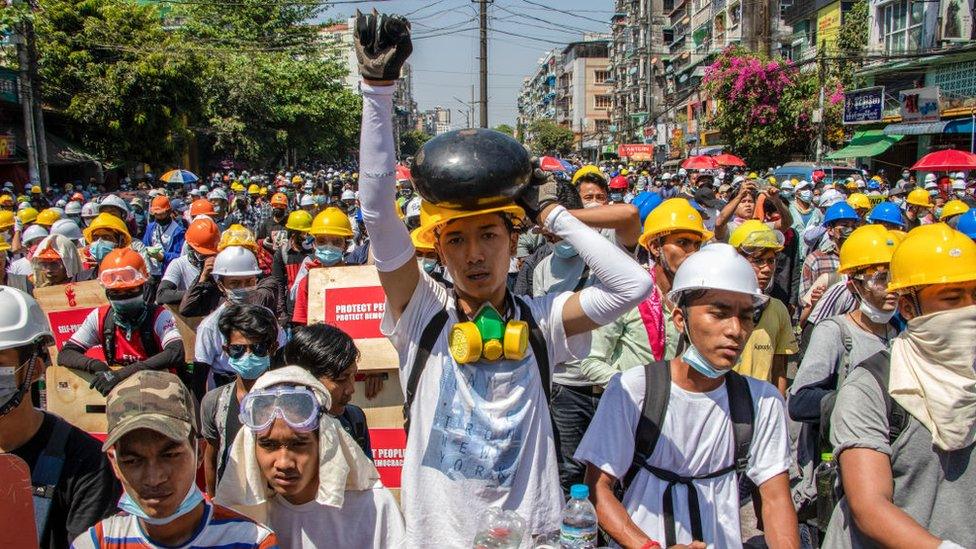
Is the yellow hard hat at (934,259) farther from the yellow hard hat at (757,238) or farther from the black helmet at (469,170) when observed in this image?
the yellow hard hat at (757,238)

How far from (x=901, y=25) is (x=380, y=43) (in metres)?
33.4

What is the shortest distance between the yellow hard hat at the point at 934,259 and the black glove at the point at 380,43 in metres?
1.81

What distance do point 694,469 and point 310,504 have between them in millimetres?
1262

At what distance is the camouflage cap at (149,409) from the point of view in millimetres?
2230

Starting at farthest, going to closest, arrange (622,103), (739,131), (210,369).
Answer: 1. (622,103)
2. (739,131)
3. (210,369)

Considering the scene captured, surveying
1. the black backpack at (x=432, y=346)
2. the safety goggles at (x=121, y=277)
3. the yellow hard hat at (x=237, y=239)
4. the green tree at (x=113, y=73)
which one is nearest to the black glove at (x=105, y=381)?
the safety goggles at (x=121, y=277)

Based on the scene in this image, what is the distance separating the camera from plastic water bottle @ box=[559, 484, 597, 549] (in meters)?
2.14

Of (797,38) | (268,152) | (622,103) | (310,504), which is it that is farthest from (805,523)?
(622,103)

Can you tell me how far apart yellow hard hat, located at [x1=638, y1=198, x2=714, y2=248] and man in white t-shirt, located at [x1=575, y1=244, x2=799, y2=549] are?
1836 mm

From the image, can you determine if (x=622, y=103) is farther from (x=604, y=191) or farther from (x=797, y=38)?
(x=604, y=191)

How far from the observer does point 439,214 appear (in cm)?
223

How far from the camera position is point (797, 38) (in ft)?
136

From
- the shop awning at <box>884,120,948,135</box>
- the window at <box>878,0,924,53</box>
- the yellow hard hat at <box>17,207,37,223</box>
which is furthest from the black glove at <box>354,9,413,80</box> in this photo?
the window at <box>878,0,924,53</box>

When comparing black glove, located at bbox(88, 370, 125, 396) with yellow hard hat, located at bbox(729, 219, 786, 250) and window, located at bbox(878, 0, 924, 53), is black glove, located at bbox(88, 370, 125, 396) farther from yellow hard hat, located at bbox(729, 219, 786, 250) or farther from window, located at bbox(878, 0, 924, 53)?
window, located at bbox(878, 0, 924, 53)
